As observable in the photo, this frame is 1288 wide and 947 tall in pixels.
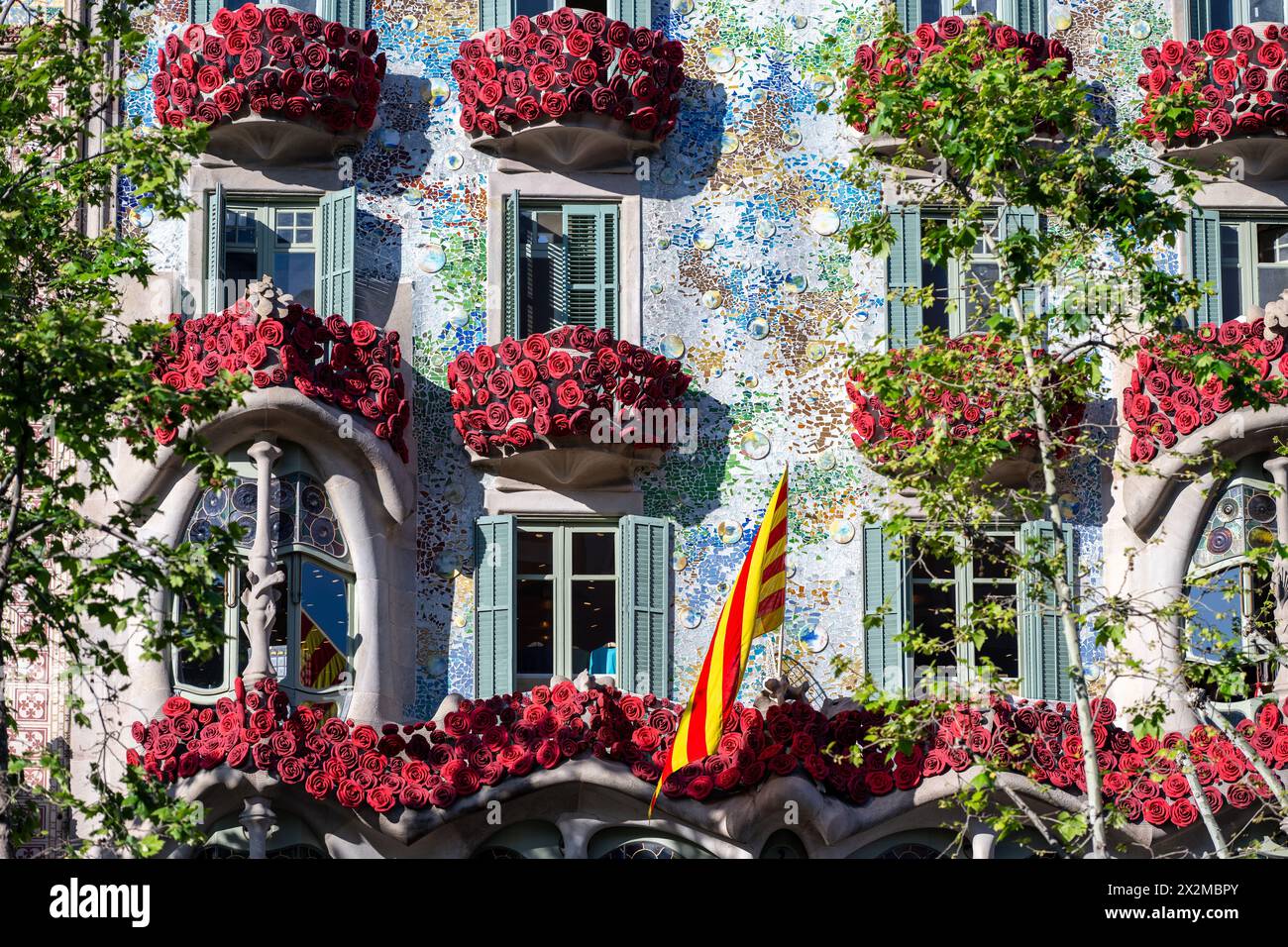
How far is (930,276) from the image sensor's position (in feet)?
102

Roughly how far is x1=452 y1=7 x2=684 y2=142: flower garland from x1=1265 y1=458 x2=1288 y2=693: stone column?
727cm

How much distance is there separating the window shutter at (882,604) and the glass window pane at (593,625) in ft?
8.44

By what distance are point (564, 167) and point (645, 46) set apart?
153cm

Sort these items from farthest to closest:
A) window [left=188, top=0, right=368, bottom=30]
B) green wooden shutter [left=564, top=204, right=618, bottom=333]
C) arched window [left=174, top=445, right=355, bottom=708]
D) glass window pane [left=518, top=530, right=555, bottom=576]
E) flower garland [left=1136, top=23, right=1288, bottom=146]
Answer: window [left=188, top=0, right=368, bottom=30], flower garland [left=1136, top=23, right=1288, bottom=146], green wooden shutter [left=564, top=204, right=618, bottom=333], glass window pane [left=518, top=530, right=555, bottom=576], arched window [left=174, top=445, right=355, bottom=708]

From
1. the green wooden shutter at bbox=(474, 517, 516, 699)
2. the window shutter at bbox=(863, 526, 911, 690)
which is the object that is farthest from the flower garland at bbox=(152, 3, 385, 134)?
the window shutter at bbox=(863, 526, 911, 690)

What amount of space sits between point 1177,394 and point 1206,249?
7.53 ft

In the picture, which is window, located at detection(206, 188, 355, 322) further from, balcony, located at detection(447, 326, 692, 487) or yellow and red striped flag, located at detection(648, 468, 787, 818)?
yellow and red striped flag, located at detection(648, 468, 787, 818)

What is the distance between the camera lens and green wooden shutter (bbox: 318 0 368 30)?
31172mm

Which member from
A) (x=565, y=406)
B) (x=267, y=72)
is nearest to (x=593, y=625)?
(x=565, y=406)

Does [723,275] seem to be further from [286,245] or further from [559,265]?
[286,245]

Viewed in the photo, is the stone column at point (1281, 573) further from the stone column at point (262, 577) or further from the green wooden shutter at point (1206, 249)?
the stone column at point (262, 577)

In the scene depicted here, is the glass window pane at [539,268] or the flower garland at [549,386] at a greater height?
the glass window pane at [539,268]

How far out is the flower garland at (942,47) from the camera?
3077cm

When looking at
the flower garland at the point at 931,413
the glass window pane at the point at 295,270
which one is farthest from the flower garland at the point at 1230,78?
the glass window pane at the point at 295,270
